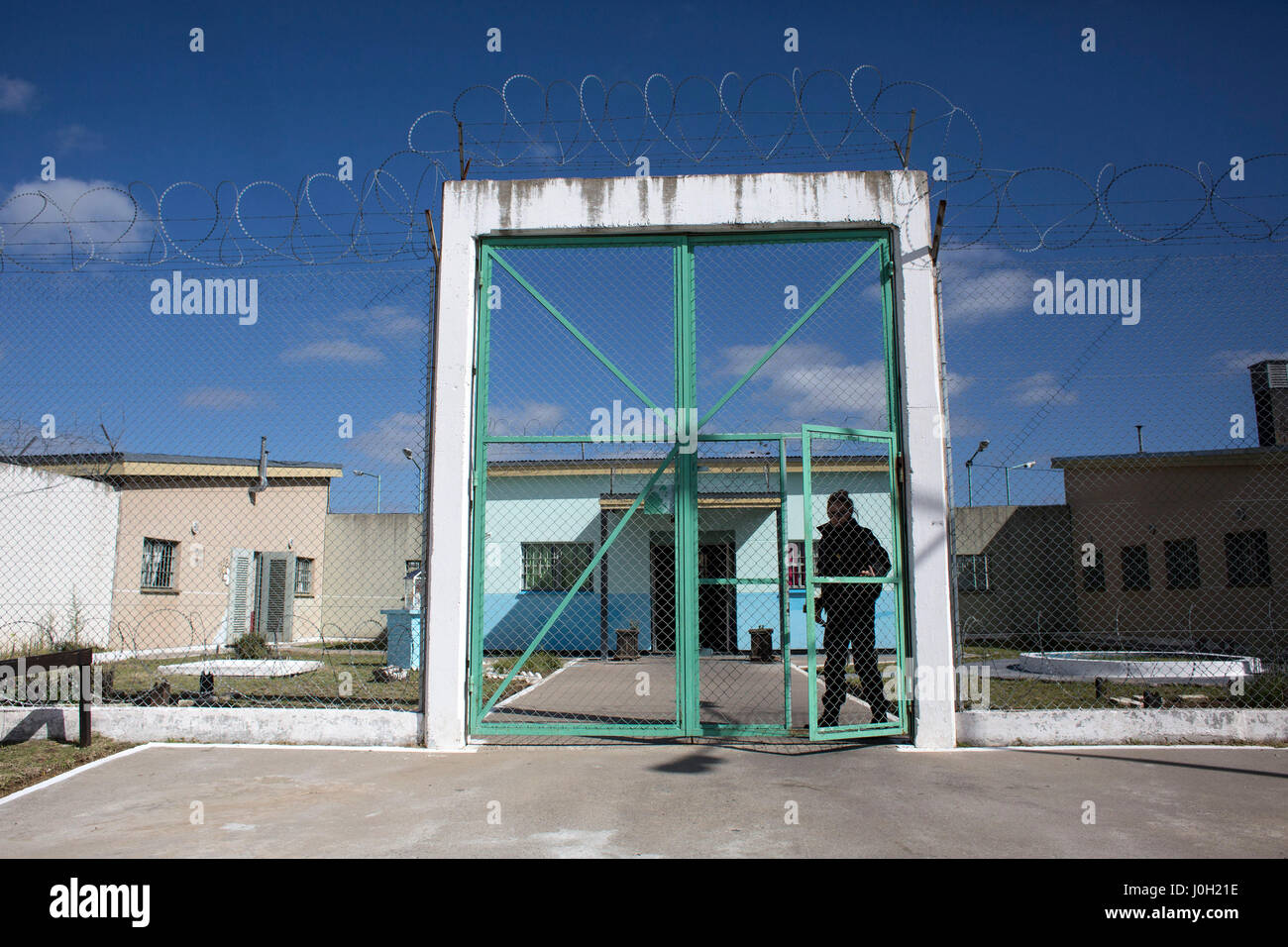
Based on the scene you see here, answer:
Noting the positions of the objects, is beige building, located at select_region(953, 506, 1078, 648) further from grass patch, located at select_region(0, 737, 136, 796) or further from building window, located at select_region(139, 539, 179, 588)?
grass patch, located at select_region(0, 737, 136, 796)

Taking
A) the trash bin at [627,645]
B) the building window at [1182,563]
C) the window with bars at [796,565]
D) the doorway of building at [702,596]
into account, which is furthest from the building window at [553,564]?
the building window at [1182,563]

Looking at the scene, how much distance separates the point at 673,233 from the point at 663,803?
14.1 ft

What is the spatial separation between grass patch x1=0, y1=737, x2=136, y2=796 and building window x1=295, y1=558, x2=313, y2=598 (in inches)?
620

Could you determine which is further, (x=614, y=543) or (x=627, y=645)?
(x=614, y=543)

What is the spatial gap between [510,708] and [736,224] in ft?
15.6

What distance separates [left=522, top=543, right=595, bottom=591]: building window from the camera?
21.0 meters

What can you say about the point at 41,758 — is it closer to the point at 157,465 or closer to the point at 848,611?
the point at 848,611

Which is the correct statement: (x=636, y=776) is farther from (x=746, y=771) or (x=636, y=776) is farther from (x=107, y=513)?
(x=107, y=513)

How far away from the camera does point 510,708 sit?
26.1 feet

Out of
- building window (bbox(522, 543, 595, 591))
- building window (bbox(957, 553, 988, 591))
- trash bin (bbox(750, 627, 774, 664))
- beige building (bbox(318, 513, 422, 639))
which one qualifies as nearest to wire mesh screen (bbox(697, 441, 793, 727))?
trash bin (bbox(750, 627, 774, 664))

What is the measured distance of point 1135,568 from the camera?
20.2 metres

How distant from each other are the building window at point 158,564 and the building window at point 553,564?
25.2ft

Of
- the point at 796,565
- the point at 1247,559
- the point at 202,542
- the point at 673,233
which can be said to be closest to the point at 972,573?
the point at 796,565
